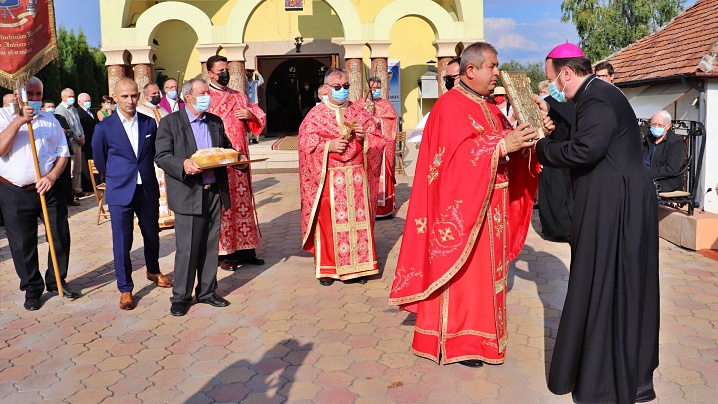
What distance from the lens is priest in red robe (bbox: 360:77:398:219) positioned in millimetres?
9969

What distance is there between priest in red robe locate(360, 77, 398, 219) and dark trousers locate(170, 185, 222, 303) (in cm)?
420

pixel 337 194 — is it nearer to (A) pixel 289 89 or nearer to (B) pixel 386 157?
(B) pixel 386 157

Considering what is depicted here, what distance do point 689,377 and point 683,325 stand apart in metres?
1.11

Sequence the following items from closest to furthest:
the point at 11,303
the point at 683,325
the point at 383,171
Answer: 1. the point at 683,325
2. the point at 11,303
3. the point at 383,171

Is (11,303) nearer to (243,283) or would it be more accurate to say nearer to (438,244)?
(243,283)

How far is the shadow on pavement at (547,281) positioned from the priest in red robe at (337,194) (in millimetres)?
1587

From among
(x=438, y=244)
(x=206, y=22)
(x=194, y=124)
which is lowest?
(x=438, y=244)

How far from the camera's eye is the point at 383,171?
10016mm

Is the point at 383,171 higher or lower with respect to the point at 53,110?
lower

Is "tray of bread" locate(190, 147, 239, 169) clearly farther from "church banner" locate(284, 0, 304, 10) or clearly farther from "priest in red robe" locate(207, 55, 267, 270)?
"church banner" locate(284, 0, 304, 10)

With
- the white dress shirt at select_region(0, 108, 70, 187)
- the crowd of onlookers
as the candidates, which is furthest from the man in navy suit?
the crowd of onlookers

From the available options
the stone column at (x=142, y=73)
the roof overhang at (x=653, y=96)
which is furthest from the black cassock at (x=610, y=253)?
the stone column at (x=142, y=73)

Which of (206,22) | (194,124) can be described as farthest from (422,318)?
(206,22)

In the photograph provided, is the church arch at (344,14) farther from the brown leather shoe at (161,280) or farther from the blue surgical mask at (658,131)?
the brown leather shoe at (161,280)
